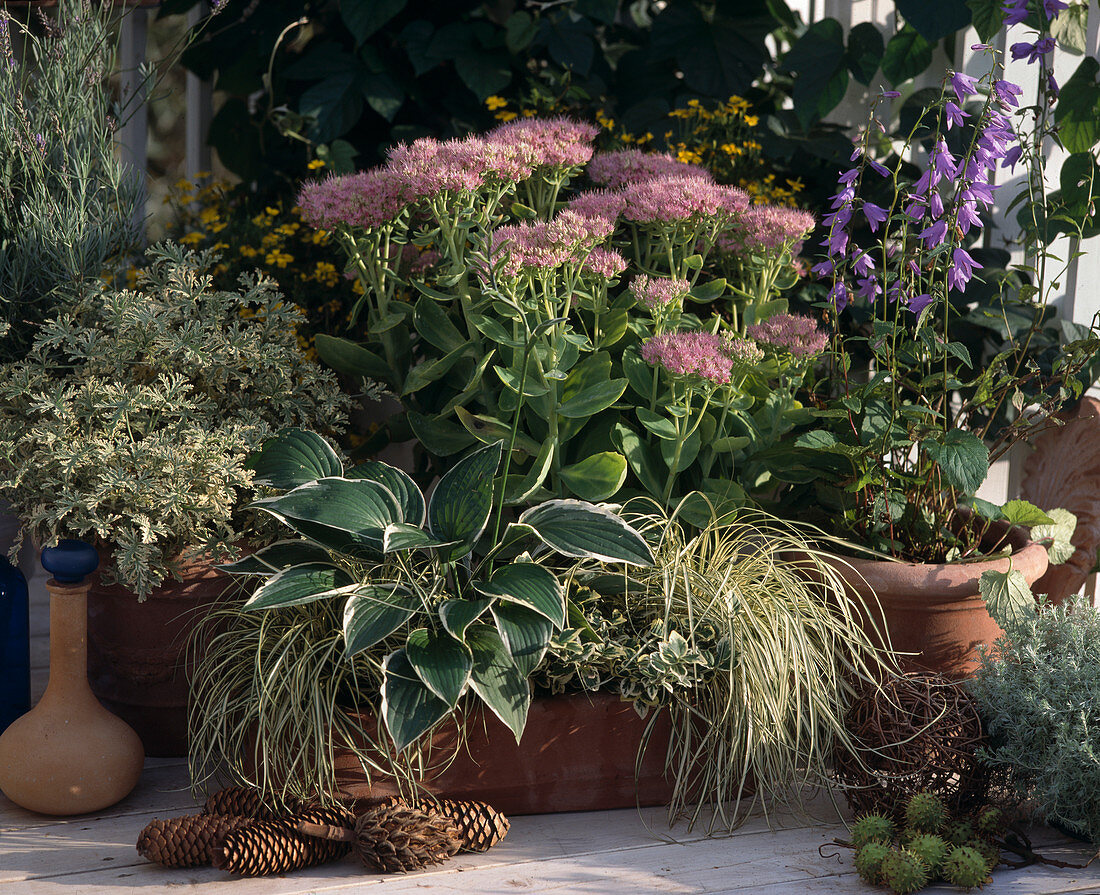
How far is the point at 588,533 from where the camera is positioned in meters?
1.61

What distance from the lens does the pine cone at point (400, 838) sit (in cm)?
147

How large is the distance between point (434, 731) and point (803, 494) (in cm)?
91

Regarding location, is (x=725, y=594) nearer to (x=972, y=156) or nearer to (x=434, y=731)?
(x=434, y=731)

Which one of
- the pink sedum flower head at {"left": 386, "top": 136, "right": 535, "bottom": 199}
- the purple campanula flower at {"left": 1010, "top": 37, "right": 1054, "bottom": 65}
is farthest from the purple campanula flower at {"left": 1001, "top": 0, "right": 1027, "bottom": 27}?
the pink sedum flower head at {"left": 386, "top": 136, "right": 535, "bottom": 199}

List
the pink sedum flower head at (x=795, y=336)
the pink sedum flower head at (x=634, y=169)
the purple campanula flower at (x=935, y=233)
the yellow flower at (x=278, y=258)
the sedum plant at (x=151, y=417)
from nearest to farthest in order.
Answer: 1. the sedum plant at (x=151, y=417)
2. the purple campanula flower at (x=935, y=233)
3. the pink sedum flower head at (x=795, y=336)
4. the pink sedum flower head at (x=634, y=169)
5. the yellow flower at (x=278, y=258)

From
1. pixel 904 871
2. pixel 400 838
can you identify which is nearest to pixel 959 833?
pixel 904 871

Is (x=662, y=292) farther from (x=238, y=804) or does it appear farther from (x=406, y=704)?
(x=238, y=804)

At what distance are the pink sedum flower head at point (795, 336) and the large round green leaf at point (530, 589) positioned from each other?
0.60 metres

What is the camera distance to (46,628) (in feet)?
7.88

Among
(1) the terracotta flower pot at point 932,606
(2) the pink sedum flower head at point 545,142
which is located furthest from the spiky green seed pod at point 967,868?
(2) the pink sedum flower head at point 545,142

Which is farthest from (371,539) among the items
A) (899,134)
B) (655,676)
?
(899,134)

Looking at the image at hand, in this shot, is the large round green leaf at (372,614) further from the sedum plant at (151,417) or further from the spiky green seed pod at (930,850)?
the spiky green seed pod at (930,850)

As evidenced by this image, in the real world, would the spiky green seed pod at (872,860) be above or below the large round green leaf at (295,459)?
below

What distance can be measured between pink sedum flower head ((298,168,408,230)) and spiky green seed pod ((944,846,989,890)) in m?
1.33
